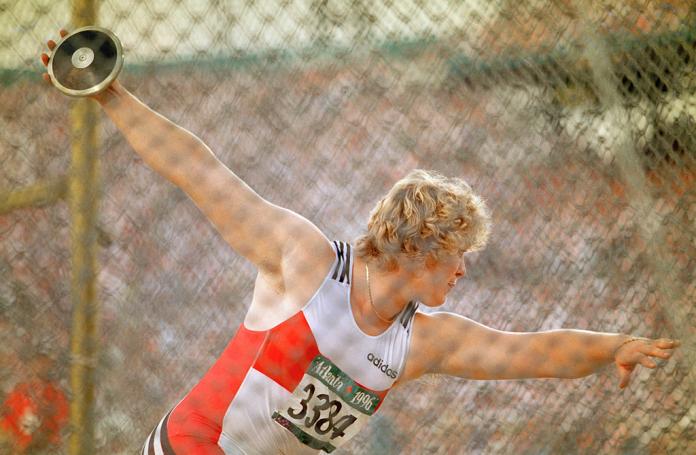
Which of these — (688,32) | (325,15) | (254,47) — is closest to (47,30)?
(254,47)

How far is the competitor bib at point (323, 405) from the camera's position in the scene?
4.60 ft

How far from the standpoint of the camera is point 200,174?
128 centimetres

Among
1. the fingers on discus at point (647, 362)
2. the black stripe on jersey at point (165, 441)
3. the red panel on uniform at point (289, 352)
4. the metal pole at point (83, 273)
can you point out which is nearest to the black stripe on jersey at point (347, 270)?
the red panel on uniform at point (289, 352)

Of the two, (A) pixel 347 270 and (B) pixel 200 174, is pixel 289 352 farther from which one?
(B) pixel 200 174

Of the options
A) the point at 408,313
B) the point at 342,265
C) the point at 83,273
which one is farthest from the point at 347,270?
the point at 83,273

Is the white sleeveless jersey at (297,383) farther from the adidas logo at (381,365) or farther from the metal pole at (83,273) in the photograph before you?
the metal pole at (83,273)

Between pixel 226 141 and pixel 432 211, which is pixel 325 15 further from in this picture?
pixel 432 211

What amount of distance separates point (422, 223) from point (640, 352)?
0.40 metres

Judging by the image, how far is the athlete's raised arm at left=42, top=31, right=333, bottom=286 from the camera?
1262mm

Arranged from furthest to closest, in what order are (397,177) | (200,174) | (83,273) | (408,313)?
1. (397,177)
2. (83,273)
3. (408,313)
4. (200,174)

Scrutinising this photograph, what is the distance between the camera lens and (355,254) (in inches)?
57.9

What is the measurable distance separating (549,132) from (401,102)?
374 millimetres

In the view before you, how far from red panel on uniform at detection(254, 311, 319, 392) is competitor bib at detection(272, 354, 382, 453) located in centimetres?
1

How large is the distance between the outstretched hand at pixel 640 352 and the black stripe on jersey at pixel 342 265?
460 mm
